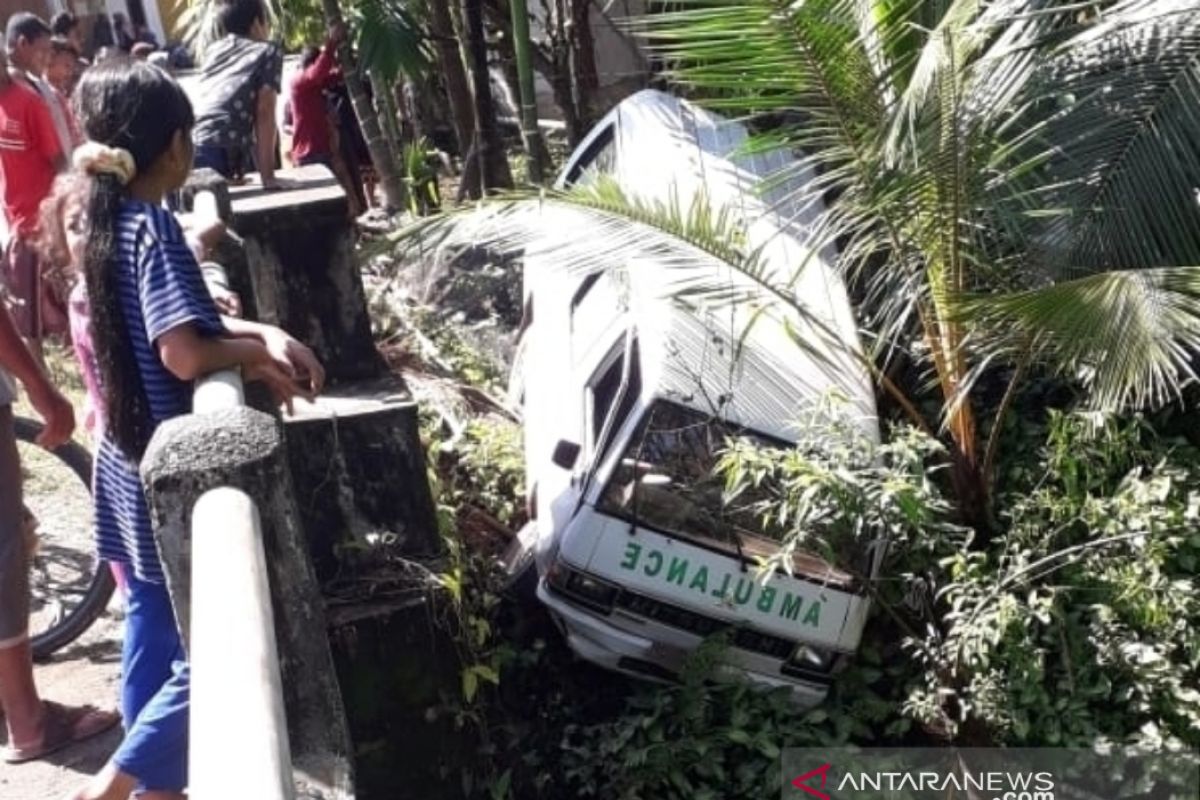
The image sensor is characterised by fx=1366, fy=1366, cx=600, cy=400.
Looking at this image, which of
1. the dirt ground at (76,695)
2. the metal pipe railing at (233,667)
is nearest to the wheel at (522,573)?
the dirt ground at (76,695)

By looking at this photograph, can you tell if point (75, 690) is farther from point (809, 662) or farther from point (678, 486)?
point (809, 662)

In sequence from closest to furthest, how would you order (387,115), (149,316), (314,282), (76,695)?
(149,316), (314,282), (76,695), (387,115)

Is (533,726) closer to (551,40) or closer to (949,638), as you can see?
(949,638)

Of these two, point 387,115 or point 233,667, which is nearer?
point 233,667

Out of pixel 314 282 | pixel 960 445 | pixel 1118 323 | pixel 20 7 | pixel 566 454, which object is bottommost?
pixel 960 445

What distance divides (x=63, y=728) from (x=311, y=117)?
19.9ft

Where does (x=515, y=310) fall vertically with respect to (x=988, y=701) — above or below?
above

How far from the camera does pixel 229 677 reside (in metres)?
1.66

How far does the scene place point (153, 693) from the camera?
2.94 m

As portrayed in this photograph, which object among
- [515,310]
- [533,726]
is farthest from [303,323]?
[515,310]

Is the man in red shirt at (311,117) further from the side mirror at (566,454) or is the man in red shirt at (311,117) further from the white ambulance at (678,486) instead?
the side mirror at (566,454)

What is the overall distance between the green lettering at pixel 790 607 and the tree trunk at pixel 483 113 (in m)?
4.86

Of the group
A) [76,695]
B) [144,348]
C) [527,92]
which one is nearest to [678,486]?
[76,695]

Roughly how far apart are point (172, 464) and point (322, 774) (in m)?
0.63
